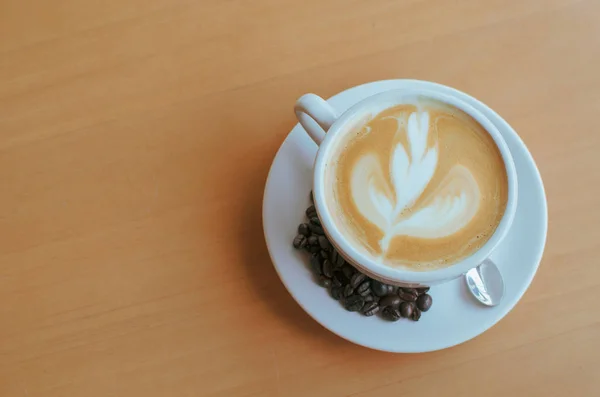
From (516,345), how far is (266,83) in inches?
19.4

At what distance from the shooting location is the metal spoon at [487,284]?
0.65 metres

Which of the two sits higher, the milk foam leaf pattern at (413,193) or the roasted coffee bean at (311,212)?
the milk foam leaf pattern at (413,193)

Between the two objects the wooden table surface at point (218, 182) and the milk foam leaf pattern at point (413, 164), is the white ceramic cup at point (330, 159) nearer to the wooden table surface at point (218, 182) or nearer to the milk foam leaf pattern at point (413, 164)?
the milk foam leaf pattern at point (413, 164)

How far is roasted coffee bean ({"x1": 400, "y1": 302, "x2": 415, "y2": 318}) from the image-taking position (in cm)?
65

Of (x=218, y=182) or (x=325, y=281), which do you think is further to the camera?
(x=218, y=182)

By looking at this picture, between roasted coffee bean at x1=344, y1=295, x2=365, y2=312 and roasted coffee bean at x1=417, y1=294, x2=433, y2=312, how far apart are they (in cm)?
7

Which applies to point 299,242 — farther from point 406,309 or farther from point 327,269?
point 406,309

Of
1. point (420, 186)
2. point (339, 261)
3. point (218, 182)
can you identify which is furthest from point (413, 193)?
point (218, 182)

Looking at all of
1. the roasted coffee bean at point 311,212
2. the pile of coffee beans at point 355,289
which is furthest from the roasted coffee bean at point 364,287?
the roasted coffee bean at point 311,212

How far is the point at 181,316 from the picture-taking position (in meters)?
0.72

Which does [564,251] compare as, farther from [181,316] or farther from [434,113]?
[181,316]

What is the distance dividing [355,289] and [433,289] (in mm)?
94

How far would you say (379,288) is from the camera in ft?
2.18

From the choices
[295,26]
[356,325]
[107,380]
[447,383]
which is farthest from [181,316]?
[295,26]
